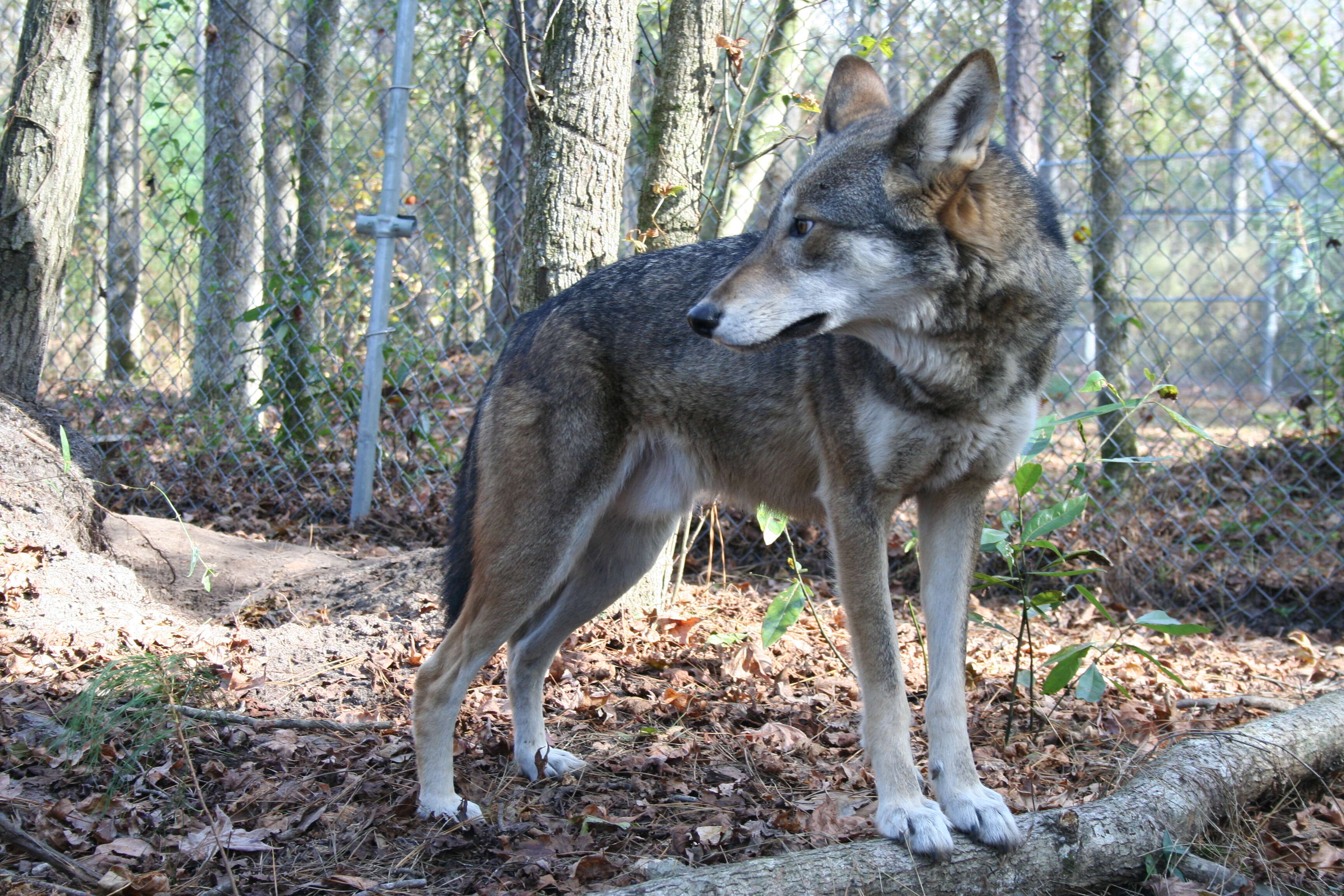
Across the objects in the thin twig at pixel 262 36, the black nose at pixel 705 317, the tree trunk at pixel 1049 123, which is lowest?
the black nose at pixel 705 317

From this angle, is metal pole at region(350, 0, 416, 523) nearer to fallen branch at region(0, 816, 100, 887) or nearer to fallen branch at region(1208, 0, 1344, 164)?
fallen branch at region(0, 816, 100, 887)

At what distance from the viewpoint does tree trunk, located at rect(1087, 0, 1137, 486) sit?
202 inches

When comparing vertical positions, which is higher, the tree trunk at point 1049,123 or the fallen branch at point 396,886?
the tree trunk at point 1049,123

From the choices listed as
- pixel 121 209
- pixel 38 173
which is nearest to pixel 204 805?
pixel 38 173

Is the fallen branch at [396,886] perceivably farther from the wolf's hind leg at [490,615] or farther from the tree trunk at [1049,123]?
the tree trunk at [1049,123]

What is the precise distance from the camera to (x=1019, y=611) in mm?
4777

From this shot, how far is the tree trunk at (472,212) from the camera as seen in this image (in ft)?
21.8

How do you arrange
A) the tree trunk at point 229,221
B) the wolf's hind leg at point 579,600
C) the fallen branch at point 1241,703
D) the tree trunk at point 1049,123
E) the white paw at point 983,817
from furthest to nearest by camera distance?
the tree trunk at point 229,221 → the tree trunk at point 1049,123 → the fallen branch at point 1241,703 → the wolf's hind leg at point 579,600 → the white paw at point 983,817

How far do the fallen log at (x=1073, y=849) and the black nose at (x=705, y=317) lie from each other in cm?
130

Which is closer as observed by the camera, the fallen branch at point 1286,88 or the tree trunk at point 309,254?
the fallen branch at point 1286,88

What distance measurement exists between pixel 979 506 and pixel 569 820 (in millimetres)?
1509

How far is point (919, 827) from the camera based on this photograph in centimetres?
232

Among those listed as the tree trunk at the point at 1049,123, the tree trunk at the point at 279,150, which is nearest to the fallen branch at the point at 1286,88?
the tree trunk at the point at 1049,123

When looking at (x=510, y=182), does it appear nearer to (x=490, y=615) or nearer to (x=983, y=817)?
(x=490, y=615)
